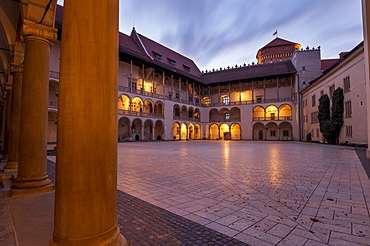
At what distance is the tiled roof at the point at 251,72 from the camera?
149 feet

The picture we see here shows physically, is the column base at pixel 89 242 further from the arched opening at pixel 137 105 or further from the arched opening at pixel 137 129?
the arched opening at pixel 137 105

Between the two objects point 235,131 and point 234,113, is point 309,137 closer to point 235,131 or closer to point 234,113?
point 235,131

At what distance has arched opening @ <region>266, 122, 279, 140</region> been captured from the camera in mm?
47250

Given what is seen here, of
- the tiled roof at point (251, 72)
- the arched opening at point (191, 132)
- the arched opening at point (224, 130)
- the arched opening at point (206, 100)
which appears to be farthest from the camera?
the arched opening at point (206, 100)

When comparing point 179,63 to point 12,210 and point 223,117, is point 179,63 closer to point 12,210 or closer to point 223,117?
point 223,117

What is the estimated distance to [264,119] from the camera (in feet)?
153

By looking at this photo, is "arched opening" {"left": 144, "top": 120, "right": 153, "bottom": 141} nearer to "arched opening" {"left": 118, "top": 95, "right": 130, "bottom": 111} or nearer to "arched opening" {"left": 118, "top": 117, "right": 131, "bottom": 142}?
"arched opening" {"left": 118, "top": 117, "right": 131, "bottom": 142}

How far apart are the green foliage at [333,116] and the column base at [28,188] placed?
29598mm

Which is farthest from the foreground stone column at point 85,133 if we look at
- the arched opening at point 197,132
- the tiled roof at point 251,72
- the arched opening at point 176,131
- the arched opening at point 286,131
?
the arched opening at point 197,132

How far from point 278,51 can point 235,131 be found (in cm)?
3499

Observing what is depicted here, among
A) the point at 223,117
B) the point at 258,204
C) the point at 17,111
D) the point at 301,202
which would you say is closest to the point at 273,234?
the point at 258,204

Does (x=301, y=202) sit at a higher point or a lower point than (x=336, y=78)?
lower

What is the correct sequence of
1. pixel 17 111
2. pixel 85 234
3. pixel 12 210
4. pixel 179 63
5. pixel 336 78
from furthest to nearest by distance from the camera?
pixel 179 63
pixel 336 78
pixel 17 111
pixel 12 210
pixel 85 234

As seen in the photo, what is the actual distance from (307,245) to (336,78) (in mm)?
30490
